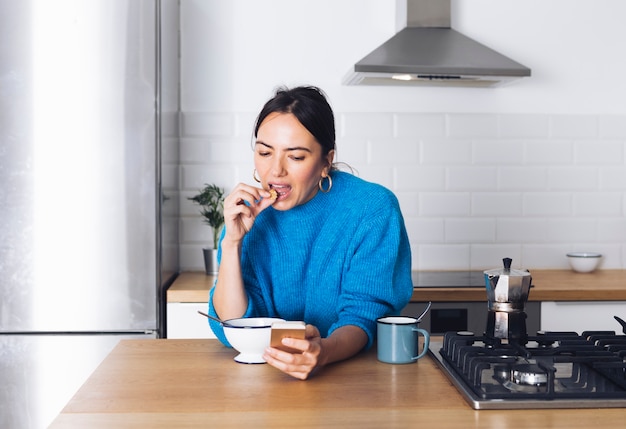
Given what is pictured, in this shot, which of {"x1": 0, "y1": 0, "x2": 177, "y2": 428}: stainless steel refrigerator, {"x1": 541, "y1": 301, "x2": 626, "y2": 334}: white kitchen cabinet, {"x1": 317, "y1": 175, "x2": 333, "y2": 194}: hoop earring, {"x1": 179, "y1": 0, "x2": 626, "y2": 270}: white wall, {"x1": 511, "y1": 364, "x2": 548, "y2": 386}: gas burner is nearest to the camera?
{"x1": 511, "y1": 364, "x2": 548, "y2": 386}: gas burner

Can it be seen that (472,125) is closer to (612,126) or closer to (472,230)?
(472,230)

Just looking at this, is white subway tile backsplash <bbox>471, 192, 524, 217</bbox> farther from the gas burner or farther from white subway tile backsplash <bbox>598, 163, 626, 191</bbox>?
the gas burner

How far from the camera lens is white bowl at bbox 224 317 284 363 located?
5.14 feet

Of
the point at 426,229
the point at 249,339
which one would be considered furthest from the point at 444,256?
the point at 249,339

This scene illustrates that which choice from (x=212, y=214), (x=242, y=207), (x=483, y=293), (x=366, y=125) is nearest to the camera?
(x=242, y=207)

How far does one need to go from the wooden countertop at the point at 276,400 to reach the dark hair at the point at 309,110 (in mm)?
569

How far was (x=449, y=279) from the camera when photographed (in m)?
3.10

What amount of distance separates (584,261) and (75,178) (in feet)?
7.13

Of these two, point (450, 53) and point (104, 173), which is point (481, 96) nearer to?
point (450, 53)

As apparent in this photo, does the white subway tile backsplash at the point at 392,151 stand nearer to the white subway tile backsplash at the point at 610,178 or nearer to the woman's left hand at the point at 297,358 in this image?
the white subway tile backsplash at the point at 610,178

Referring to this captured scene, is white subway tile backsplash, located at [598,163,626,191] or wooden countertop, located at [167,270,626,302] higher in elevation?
white subway tile backsplash, located at [598,163,626,191]

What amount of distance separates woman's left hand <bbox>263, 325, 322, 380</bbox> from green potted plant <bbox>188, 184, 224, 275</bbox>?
1764 millimetres

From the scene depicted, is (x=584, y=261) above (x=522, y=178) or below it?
below

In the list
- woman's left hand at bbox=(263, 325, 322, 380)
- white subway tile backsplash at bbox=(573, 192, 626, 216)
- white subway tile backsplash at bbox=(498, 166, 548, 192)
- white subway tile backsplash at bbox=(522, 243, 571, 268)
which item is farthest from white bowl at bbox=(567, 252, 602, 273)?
woman's left hand at bbox=(263, 325, 322, 380)
